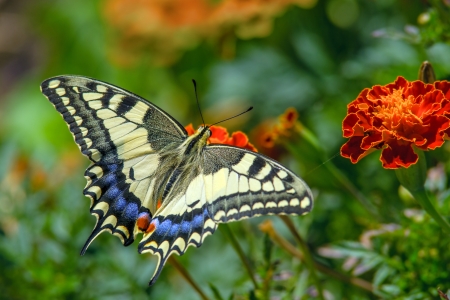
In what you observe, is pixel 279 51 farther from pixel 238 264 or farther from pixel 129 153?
pixel 129 153

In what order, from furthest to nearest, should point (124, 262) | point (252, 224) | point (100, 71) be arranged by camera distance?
point (100, 71), point (252, 224), point (124, 262)

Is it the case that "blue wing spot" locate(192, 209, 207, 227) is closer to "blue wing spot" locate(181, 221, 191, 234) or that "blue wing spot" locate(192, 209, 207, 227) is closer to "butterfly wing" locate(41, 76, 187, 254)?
"blue wing spot" locate(181, 221, 191, 234)

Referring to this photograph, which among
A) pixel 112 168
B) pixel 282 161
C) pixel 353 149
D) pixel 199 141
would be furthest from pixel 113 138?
pixel 282 161

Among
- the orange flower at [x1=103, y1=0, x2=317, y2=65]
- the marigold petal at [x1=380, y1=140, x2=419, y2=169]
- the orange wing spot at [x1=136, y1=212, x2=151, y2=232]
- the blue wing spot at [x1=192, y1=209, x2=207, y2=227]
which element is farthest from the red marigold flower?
the orange flower at [x1=103, y1=0, x2=317, y2=65]

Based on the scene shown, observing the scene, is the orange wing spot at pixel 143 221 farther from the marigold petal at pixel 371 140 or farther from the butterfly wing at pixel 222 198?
the marigold petal at pixel 371 140

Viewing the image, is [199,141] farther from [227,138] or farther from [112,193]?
[112,193]

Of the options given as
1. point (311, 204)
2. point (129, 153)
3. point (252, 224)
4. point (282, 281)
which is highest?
point (129, 153)

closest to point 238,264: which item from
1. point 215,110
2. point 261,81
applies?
point 261,81

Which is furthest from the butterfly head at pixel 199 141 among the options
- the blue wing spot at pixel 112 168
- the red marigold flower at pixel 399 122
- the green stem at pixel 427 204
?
the green stem at pixel 427 204
